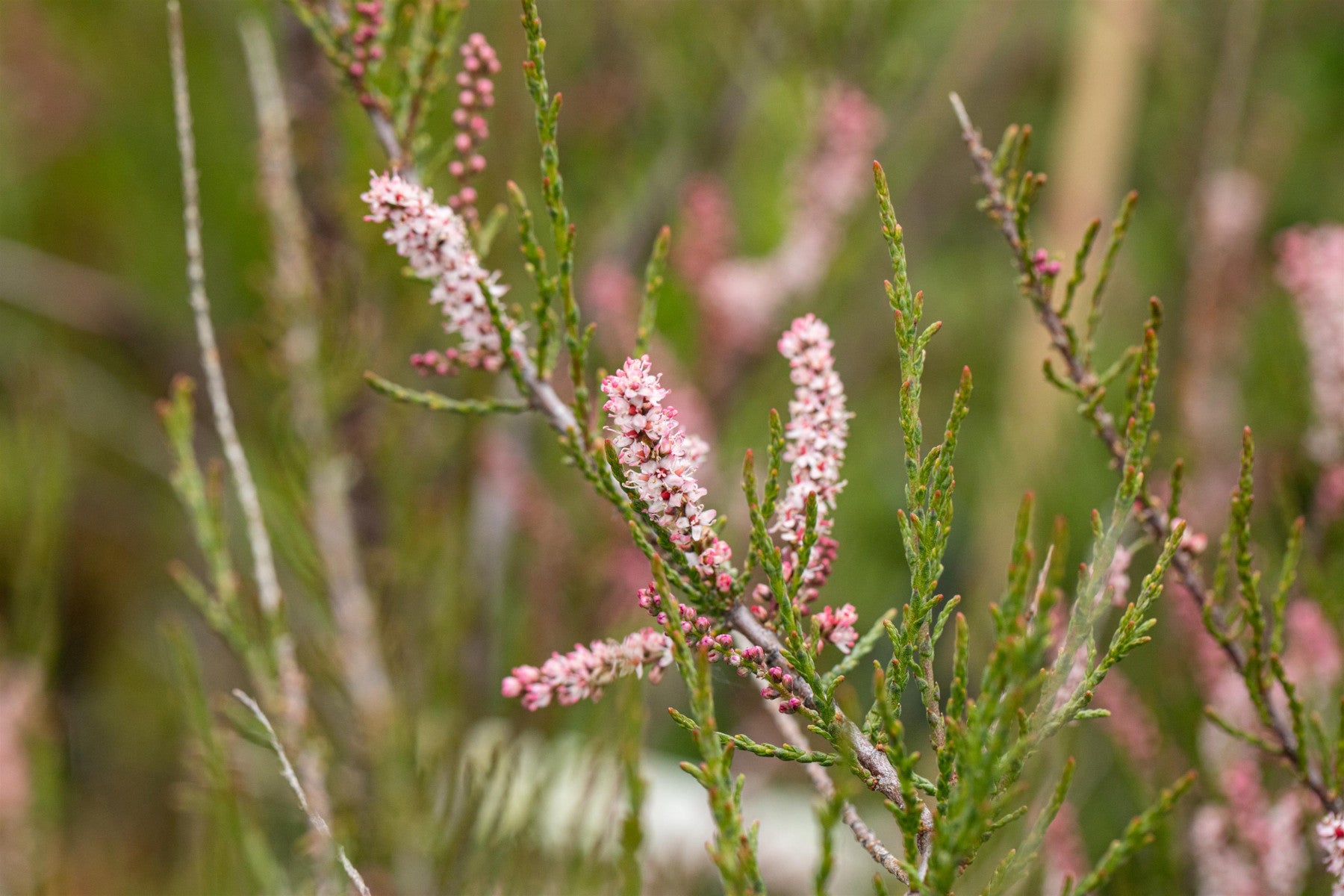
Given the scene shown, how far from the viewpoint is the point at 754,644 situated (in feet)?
1.51

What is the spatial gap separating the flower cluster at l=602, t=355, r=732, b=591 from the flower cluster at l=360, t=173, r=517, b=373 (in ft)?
0.35

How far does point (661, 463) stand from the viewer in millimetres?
420

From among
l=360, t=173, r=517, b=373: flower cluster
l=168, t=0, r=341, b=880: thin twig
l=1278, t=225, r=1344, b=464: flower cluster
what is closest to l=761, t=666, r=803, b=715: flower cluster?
l=360, t=173, r=517, b=373: flower cluster

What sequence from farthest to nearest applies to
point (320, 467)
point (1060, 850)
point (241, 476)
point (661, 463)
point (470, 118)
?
point (320, 467)
point (1060, 850)
point (241, 476)
point (470, 118)
point (661, 463)

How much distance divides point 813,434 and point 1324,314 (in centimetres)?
65

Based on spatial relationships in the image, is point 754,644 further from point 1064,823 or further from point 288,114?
point 288,114

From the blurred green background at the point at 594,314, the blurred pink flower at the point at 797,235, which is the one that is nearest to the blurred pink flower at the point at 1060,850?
the blurred green background at the point at 594,314

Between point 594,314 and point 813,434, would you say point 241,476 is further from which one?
point 594,314

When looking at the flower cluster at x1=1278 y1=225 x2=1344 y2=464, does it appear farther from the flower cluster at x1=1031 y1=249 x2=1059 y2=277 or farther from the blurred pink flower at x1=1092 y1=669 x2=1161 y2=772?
the flower cluster at x1=1031 y1=249 x2=1059 y2=277

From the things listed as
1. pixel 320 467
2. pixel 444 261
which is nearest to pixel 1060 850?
pixel 444 261

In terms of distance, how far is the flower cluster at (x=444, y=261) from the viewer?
452 mm

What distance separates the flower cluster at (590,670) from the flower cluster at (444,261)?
0.16 m

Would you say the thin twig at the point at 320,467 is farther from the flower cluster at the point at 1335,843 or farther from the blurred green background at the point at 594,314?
the flower cluster at the point at 1335,843

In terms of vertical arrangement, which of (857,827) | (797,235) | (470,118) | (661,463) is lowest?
(857,827)
